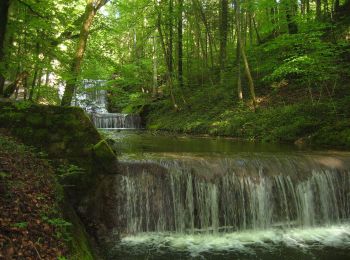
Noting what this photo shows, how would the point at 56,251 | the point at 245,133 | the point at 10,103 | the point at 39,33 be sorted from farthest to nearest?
the point at 245,133
the point at 39,33
the point at 10,103
the point at 56,251

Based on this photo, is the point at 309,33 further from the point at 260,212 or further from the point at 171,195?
the point at 171,195

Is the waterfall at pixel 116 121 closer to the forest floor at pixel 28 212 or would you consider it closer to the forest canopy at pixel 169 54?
the forest canopy at pixel 169 54

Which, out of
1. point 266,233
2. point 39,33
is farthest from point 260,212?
point 39,33

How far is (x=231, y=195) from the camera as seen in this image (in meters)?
7.55

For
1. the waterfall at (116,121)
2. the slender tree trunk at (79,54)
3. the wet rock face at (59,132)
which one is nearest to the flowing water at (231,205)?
the wet rock face at (59,132)

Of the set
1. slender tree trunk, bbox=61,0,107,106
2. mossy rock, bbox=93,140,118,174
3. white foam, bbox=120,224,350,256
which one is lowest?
white foam, bbox=120,224,350,256

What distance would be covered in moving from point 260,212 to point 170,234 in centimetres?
216

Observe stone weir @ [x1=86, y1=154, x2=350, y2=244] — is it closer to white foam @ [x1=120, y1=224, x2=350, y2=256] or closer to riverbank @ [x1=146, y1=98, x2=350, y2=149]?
white foam @ [x1=120, y1=224, x2=350, y2=256]

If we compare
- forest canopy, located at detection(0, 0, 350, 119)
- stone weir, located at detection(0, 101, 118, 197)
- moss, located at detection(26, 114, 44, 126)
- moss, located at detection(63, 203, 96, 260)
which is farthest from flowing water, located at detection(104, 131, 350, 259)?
forest canopy, located at detection(0, 0, 350, 119)

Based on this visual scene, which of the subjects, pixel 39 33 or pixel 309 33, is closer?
pixel 39 33

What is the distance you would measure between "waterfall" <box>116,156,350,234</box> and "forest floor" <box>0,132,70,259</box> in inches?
89.8

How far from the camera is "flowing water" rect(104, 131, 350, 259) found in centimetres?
656

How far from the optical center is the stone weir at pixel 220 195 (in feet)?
23.4

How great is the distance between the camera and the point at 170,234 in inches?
277
